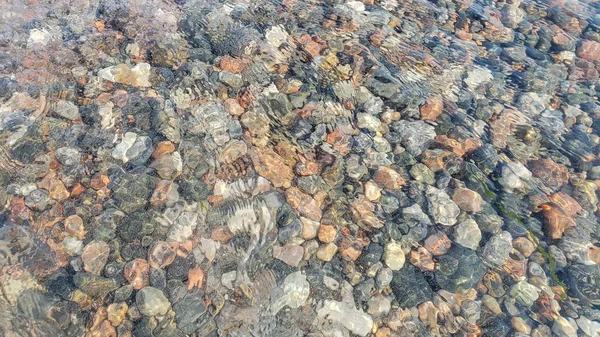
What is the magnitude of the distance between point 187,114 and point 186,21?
121 centimetres

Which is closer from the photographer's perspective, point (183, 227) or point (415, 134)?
point (183, 227)

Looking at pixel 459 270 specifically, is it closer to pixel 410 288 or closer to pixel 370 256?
pixel 410 288

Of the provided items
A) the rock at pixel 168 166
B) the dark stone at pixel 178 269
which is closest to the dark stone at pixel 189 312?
the dark stone at pixel 178 269

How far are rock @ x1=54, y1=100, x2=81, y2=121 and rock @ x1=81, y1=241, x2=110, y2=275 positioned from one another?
1.08 m

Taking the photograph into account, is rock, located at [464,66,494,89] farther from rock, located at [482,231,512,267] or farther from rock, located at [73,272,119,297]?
rock, located at [73,272,119,297]

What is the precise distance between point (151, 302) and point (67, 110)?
1673 millimetres

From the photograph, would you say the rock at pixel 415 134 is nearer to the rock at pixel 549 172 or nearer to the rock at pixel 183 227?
the rock at pixel 549 172

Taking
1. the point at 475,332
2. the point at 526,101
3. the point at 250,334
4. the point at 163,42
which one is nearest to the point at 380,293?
the point at 475,332

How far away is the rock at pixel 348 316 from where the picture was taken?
102 inches

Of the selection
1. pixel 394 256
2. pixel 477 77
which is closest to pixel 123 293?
pixel 394 256

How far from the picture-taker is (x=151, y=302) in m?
2.47

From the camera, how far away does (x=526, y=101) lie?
3.96 meters

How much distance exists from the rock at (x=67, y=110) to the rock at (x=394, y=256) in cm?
250

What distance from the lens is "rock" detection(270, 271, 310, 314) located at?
8.65ft
